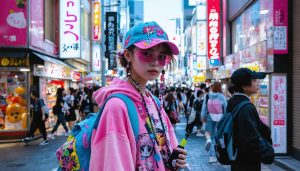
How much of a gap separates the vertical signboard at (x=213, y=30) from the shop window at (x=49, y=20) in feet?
28.4

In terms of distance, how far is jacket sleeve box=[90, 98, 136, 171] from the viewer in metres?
1.82

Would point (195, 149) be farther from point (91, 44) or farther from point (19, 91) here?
point (91, 44)

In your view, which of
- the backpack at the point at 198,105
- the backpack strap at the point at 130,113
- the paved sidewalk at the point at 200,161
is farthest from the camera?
the backpack at the point at 198,105

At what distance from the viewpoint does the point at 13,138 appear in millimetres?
13477

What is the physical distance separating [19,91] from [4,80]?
2.35 feet

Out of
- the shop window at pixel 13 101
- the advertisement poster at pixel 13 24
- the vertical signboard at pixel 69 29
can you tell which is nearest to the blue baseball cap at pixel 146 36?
the advertisement poster at pixel 13 24

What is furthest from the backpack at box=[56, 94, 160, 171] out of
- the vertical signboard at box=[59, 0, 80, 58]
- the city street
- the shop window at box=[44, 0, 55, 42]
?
the vertical signboard at box=[59, 0, 80, 58]

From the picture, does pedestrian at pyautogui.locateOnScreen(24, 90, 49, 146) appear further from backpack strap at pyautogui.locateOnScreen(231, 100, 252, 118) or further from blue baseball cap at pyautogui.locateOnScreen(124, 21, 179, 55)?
blue baseball cap at pyautogui.locateOnScreen(124, 21, 179, 55)

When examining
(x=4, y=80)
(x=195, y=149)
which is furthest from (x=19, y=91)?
(x=195, y=149)

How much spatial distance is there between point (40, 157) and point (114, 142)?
8933 millimetres

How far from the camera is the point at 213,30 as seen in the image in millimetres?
21203

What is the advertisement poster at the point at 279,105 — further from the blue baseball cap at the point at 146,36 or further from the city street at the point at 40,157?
the blue baseball cap at the point at 146,36

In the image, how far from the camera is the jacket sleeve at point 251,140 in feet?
11.8

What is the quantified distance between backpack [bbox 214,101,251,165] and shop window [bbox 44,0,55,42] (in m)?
14.7
